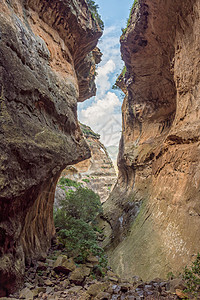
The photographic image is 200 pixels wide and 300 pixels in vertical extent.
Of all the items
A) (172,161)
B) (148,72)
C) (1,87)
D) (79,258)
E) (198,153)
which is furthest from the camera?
(148,72)

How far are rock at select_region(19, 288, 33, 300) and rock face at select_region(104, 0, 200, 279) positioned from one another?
4127mm

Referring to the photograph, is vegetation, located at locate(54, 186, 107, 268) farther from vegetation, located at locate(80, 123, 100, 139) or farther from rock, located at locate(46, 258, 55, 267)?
vegetation, located at locate(80, 123, 100, 139)

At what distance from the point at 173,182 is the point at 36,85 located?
6.98 m

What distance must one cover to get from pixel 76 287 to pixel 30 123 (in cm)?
529

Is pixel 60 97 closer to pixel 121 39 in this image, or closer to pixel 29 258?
pixel 29 258

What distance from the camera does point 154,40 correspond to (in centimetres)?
1068

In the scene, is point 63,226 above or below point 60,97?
below

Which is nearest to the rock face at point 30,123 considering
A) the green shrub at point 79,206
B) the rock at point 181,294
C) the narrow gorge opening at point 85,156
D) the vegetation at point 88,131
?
the narrow gorge opening at point 85,156

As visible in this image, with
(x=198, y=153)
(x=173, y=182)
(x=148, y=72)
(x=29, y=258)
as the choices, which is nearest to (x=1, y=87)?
(x=29, y=258)

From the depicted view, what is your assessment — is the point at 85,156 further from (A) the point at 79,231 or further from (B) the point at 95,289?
(B) the point at 95,289

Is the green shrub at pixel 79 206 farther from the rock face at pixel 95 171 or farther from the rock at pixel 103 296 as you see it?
the rock face at pixel 95 171

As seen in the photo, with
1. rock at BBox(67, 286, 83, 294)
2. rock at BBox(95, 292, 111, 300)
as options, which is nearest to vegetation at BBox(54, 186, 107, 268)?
rock at BBox(67, 286, 83, 294)

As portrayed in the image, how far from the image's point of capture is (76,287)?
530 cm

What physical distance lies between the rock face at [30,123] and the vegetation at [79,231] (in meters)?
1.07
